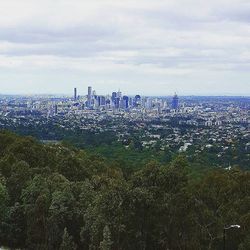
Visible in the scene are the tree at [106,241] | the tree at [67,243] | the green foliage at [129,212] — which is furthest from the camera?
the tree at [67,243]

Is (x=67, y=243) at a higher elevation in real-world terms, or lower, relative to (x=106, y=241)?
lower

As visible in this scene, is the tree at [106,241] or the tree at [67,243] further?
the tree at [67,243]

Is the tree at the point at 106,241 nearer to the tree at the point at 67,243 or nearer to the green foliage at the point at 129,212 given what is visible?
the green foliage at the point at 129,212

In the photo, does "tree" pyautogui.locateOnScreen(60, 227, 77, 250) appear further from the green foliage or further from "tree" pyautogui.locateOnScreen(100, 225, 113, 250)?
"tree" pyautogui.locateOnScreen(100, 225, 113, 250)

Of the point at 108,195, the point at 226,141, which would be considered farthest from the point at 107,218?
the point at 226,141

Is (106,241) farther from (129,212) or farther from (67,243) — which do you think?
(67,243)

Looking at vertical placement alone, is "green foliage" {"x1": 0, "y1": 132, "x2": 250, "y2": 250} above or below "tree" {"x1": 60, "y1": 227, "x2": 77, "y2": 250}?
above

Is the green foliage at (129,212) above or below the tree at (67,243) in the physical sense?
above

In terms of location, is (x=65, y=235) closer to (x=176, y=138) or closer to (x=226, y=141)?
(x=226, y=141)

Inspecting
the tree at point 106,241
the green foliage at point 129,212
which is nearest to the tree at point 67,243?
the green foliage at point 129,212

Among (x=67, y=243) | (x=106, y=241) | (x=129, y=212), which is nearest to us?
(x=106, y=241)

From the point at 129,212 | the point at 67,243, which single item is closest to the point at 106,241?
the point at 129,212

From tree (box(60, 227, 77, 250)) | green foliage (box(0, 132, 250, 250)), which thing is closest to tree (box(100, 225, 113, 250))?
green foliage (box(0, 132, 250, 250))

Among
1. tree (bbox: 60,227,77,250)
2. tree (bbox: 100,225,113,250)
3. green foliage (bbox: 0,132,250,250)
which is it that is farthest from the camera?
tree (bbox: 60,227,77,250)
